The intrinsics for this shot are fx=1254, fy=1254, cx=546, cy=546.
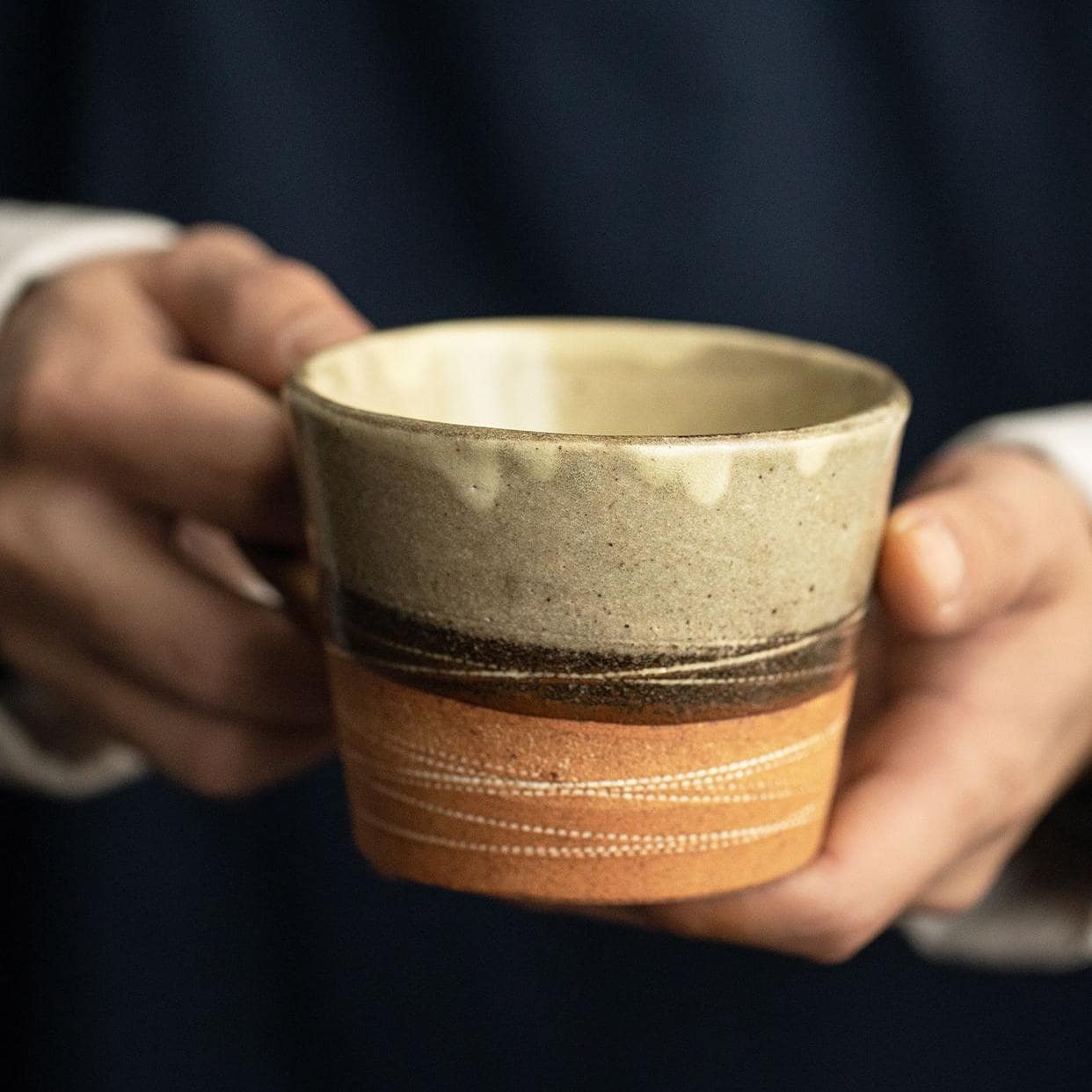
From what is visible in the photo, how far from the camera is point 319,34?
3.70ft

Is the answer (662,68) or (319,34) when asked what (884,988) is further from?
(319,34)

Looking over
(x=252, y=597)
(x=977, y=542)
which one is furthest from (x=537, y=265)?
(x=977, y=542)

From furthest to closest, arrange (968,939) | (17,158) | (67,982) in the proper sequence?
(67,982), (17,158), (968,939)

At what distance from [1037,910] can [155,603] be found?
64 cm

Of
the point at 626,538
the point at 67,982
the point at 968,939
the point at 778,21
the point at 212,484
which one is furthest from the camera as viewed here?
the point at 67,982

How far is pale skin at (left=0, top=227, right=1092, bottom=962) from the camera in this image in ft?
2.21

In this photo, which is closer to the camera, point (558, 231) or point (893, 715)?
point (893, 715)

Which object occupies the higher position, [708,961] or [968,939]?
[968,939]

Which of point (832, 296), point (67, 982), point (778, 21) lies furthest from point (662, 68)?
point (67, 982)

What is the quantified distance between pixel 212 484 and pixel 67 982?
2.84ft

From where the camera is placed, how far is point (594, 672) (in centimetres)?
50

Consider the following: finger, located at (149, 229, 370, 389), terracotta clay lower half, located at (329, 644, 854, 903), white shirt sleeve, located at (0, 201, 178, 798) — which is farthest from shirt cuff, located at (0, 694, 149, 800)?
terracotta clay lower half, located at (329, 644, 854, 903)

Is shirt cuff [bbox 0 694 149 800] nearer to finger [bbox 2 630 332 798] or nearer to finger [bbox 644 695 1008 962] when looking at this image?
→ finger [bbox 2 630 332 798]

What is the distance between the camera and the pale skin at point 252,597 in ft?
2.21
